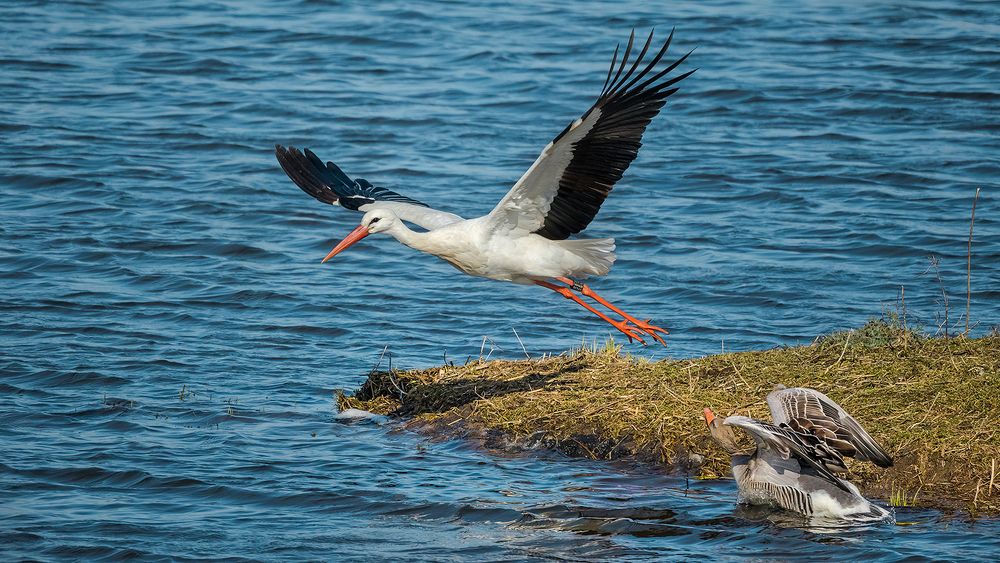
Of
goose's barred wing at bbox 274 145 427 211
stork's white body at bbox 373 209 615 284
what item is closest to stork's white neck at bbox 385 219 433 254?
stork's white body at bbox 373 209 615 284

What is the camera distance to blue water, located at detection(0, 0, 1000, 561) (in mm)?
6859

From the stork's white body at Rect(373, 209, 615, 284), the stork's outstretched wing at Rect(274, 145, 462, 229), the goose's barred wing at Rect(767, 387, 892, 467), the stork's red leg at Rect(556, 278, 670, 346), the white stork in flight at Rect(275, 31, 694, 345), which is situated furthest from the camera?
the stork's outstretched wing at Rect(274, 145, 462, 229)

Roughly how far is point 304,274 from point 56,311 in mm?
2400

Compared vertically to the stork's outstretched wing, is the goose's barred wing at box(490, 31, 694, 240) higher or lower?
higher

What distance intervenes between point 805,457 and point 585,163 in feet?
8.33

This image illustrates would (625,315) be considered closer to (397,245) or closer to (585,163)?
(585,163)

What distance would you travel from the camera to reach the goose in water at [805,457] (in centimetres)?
621

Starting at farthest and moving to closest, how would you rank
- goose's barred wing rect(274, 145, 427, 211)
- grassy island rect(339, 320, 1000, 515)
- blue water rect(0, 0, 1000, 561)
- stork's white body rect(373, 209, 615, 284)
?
goose's barred wing rect(274, 145, 427, 211)
stork's white body rect(373, 209, 615, 284)
blue water rect(0, 0, 1000, 561)
grassy island rect(339, 320, 1000, 515)

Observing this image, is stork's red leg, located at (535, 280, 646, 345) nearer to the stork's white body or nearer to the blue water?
the stork's white body

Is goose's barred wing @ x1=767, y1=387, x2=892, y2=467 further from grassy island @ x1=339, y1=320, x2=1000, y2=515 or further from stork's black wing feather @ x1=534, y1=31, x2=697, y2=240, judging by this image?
stork's black wing feather @ x1=534, y1=31, x2=697, y2=240

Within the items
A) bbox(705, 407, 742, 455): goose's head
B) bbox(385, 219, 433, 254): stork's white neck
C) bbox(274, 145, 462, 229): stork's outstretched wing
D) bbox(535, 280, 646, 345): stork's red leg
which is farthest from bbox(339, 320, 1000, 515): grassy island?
bbox(274, 145, 462, 229): stork's outstretched wing

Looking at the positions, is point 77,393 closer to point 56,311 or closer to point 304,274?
point 56,311

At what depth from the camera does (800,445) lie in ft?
20.2

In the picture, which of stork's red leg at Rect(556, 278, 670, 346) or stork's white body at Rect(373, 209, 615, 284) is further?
stork's red leg at Rect(556, 278, 670, 346)
